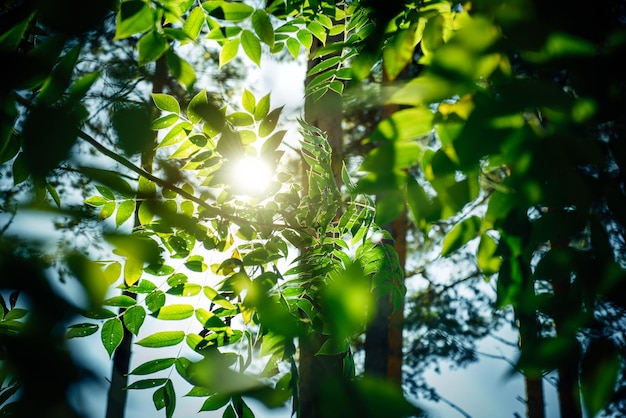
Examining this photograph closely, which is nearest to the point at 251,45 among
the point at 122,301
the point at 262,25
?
the point at 262,25

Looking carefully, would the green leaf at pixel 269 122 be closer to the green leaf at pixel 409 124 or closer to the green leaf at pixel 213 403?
the green leaf at pixel 409 124

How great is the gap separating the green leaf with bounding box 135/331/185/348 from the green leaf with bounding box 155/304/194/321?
5cm

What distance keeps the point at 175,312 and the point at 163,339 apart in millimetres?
97

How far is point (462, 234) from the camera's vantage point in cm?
90

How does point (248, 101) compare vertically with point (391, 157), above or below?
above

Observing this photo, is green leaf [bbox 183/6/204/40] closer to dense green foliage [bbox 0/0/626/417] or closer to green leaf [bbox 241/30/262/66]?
dense green foliage [bbox 0/0/626/417]

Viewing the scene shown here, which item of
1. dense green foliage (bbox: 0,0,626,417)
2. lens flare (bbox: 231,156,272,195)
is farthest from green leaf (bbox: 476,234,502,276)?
lens flare (bbox: 231,156,272,195)

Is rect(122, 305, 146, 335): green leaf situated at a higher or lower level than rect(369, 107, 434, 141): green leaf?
lower

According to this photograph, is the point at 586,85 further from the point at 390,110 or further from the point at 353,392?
the point at 390,110

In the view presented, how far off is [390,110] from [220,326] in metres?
7.19

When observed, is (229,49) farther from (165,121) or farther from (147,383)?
(147,383)

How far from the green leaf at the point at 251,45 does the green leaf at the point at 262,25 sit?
0.05 metres

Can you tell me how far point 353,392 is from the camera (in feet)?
1.37

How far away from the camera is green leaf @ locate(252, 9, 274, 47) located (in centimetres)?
129
